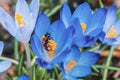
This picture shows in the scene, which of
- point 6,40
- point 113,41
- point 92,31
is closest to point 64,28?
point 92,31

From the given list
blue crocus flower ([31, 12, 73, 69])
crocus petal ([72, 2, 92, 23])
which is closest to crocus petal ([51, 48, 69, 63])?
blue crocus flower ([31, 12, 73, 69])

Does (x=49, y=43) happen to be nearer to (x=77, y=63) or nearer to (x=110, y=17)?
(x=77, y=63)

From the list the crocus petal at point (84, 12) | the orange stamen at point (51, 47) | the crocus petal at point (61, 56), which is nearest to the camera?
the crocus petal at point (61, 56)

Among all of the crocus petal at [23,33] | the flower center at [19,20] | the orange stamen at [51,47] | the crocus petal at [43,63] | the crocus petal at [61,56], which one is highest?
the flower center at [19,20]

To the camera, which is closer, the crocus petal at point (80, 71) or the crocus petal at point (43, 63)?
the crocus petal at point (43, 63)

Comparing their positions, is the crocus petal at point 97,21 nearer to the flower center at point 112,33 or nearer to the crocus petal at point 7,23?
the flower center at point 112,33

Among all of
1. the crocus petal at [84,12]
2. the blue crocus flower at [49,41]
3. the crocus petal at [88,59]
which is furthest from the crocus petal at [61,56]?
the crocus petal at [84,12]

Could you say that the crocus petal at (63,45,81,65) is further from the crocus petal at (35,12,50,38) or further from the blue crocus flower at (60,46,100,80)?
the crocus petal at (35,12,50,38)
